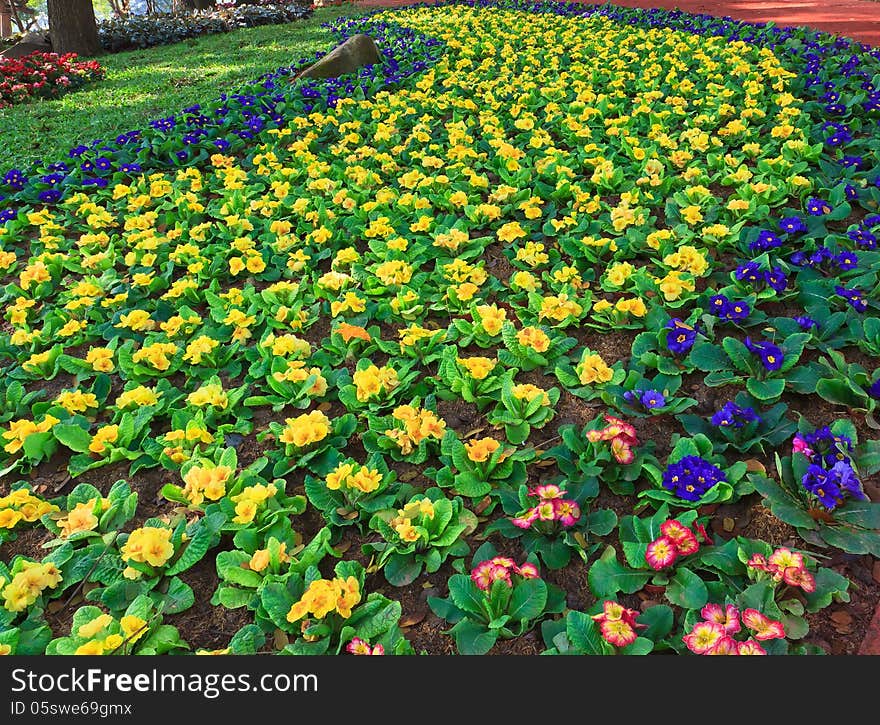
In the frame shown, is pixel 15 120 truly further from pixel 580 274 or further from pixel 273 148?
pixel 580 274

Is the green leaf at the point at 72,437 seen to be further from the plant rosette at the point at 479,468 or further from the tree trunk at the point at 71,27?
the tree trunk at the point at 71,27

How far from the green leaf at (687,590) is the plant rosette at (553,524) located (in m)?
0.30

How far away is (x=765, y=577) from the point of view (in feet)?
6.79

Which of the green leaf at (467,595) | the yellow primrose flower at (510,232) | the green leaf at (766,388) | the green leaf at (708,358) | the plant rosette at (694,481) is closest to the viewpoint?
the green leaf at (467,595)

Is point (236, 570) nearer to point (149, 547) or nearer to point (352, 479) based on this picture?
point (149, 547)

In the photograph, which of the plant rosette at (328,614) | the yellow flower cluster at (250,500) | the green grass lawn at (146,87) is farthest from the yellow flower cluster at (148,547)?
the green grass lawn at (146,87)

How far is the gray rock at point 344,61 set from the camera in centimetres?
877

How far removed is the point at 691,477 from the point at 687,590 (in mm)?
473

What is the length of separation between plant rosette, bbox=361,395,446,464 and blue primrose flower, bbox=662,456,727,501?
0.97 metres

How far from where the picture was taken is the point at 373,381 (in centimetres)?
304

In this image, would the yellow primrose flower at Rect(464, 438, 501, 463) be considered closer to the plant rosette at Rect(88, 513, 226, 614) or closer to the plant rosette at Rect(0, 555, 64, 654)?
the plant rosette at Rect(88, 513, 226, 614)

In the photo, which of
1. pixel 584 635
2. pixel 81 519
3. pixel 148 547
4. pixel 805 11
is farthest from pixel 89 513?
pixel 805 11

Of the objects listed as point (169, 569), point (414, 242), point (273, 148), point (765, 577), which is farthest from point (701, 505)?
point (273, 148)

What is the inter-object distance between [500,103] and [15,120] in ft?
22.4
